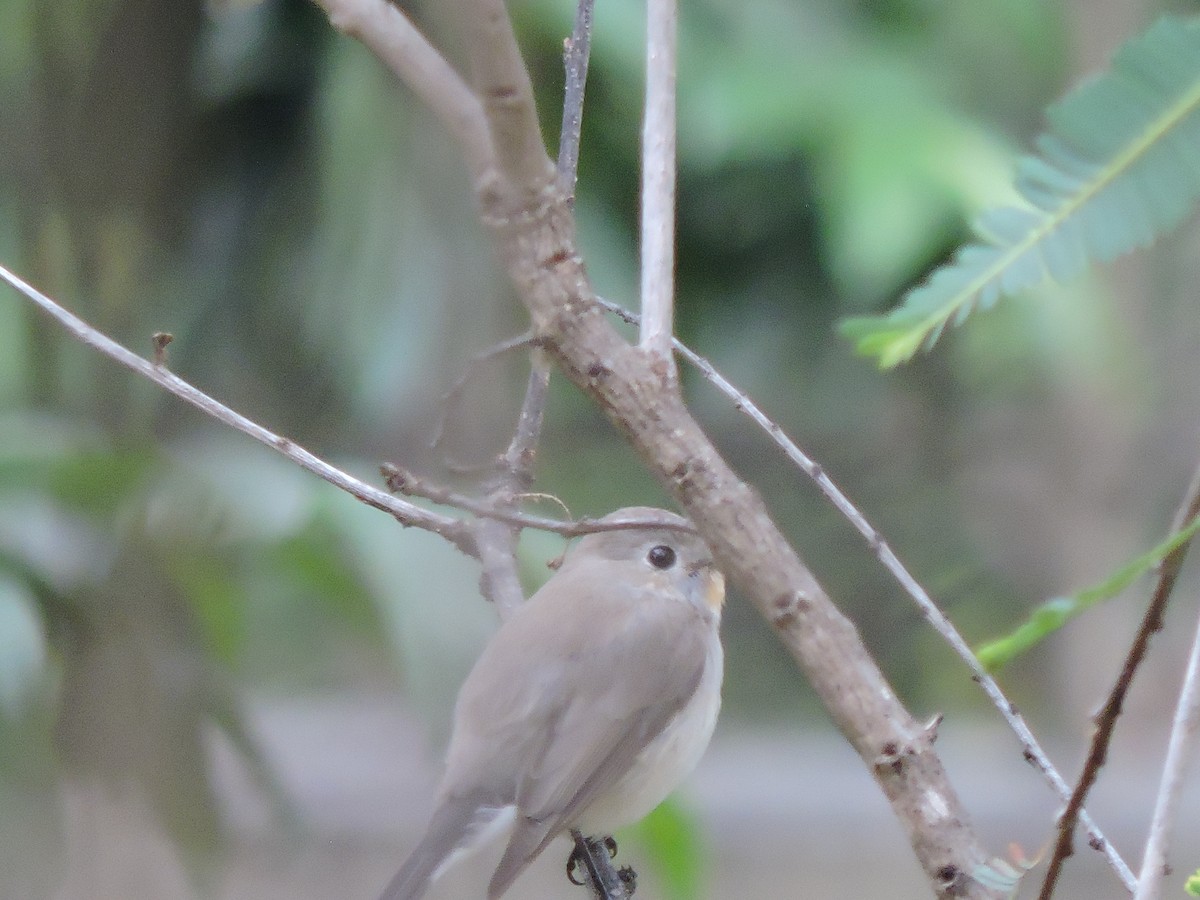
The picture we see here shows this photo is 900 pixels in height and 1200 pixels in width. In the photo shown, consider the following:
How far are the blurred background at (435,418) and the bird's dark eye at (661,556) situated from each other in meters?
0.26

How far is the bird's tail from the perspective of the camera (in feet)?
4.07

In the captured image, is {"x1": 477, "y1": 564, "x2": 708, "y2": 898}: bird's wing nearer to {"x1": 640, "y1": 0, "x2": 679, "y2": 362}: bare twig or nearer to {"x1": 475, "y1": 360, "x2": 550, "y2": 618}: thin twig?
{"x1": 475, "y1": 360, "x2": 550, "y2": 618}: thin twig

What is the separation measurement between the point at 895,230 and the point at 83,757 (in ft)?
4.99

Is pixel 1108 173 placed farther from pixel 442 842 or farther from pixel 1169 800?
pixel 442 842

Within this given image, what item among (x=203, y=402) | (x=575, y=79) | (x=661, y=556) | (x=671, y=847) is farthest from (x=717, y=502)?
(x=671, y=847)

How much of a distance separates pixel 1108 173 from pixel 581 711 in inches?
40.9

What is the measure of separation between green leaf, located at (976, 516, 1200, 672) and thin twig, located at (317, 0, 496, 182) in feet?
1.05

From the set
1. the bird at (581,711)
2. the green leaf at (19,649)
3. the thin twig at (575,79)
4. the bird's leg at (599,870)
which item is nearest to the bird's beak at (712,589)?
the bird at (581,711)

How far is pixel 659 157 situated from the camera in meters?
0.92

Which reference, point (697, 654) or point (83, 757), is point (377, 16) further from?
point (83, 757)

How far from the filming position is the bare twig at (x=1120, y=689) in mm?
Result: 504

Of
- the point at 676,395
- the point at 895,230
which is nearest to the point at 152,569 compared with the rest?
the point at 895,230

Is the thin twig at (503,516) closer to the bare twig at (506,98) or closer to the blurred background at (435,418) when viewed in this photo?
the bare twig at (506,98)

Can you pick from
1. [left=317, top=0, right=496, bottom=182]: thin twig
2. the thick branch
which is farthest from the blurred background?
[left=317, top=0, right=496, bottom=182]: thin twig
